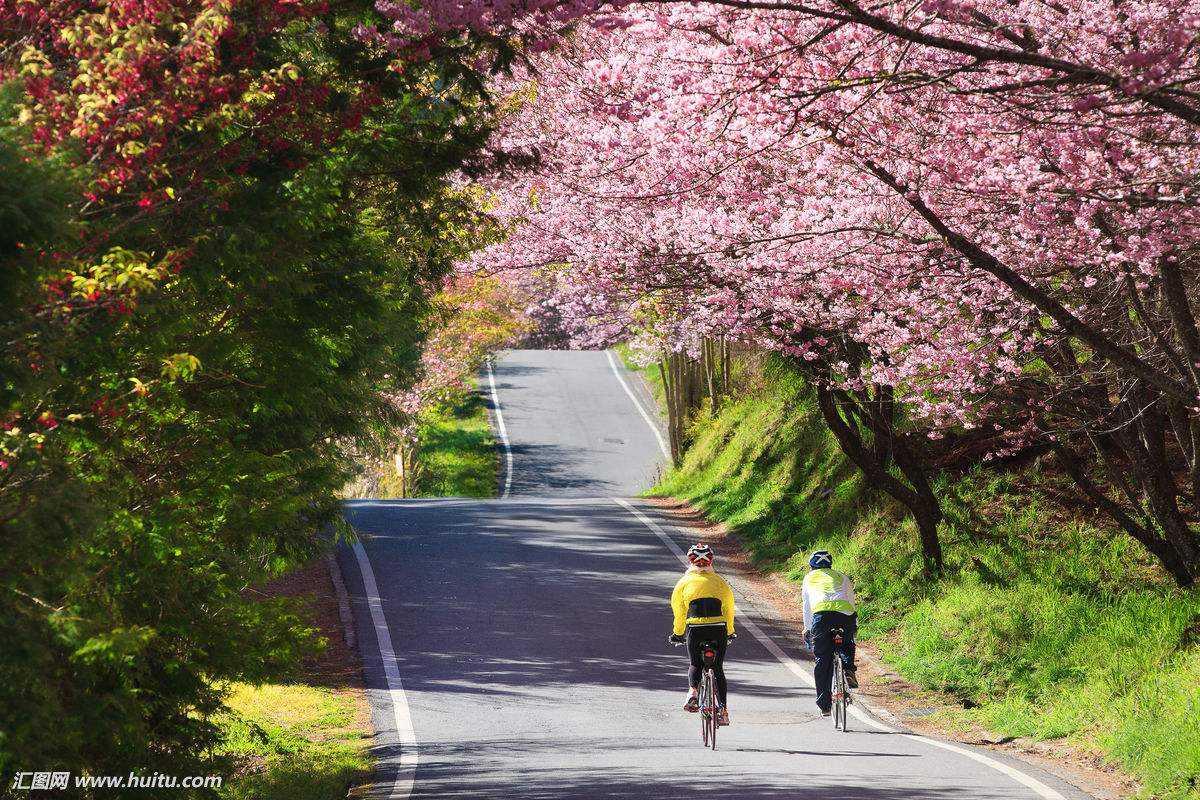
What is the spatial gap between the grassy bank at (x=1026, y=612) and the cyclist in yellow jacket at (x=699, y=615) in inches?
136

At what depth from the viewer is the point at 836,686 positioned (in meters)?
12.6

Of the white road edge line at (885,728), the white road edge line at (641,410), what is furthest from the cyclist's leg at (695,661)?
the white road edge line at (641,410)

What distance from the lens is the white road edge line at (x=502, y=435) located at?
137ft

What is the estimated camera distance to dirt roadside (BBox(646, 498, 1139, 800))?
11000mm

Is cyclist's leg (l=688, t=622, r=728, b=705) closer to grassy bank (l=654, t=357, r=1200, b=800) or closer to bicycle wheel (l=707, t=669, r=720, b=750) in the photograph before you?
bicycle wheel (l=707, t=669, r=720, b=750)

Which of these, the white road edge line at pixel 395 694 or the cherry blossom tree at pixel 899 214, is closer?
the cherry blossom tree at pixel 899 214

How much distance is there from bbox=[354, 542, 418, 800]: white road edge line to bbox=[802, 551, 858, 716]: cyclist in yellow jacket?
3859 millimetres

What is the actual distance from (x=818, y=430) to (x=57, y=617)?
2186 centimetres

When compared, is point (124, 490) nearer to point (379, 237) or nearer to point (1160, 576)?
point (379, 237)

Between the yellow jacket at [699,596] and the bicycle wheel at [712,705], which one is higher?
the yellow jacket at [699,596]

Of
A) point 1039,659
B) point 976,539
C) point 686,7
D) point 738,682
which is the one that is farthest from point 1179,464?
point 686,7

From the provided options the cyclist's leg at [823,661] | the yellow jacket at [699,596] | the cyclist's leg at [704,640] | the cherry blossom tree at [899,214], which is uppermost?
the cherry blossom tree at [899,214]

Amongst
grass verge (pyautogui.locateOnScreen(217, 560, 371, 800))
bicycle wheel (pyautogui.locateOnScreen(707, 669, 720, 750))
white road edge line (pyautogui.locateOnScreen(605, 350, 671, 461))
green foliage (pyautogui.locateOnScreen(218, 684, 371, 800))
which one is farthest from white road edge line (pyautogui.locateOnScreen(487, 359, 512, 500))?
bicycle wheel (pyautogui.locateOnScreen(707, 669, 720, 750))

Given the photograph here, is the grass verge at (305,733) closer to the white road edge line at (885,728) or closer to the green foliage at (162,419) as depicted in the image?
the green foliage at (162,419)
